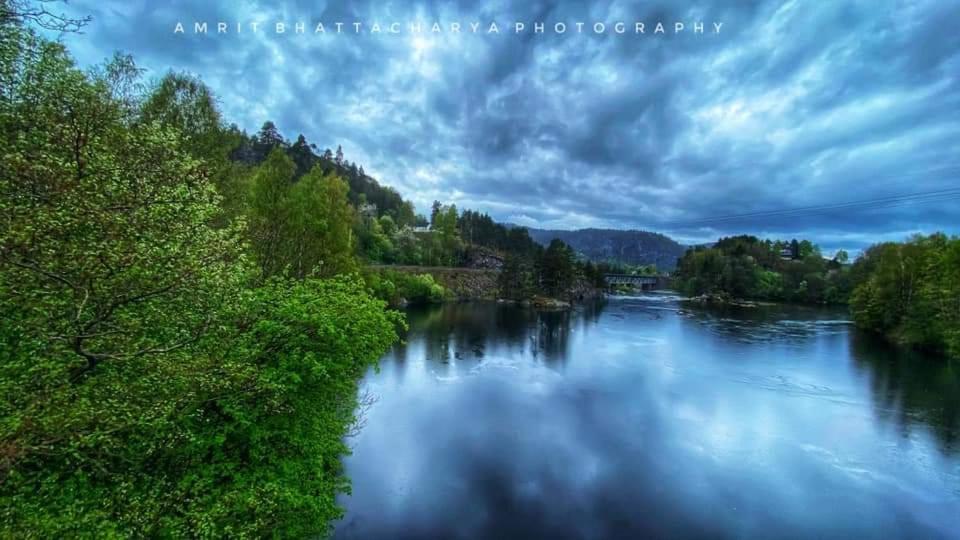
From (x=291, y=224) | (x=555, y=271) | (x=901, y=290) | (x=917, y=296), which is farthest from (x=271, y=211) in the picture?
(x=555, y=271)

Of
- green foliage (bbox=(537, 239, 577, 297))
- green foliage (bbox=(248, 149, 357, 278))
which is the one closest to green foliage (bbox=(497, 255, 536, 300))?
green foliage (bbox=(537, 239, 577, 297))

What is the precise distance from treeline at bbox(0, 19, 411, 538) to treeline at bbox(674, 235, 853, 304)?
A: 96.7m

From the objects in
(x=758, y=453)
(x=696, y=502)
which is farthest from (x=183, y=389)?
(x=758, y=453)

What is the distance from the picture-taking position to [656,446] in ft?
57.9

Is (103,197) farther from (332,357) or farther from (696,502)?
(696,502)

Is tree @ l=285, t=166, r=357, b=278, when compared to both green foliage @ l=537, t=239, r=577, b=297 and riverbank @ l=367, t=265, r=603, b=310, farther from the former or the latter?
green foliage @ l=537, t=239, r=577, b=297

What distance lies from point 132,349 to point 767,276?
357ft

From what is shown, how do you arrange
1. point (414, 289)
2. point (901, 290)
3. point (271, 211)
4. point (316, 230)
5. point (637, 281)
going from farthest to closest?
point (637, 281) → point (414, 289) → point (901, 290) → point (316, 230) → point (271, 211)

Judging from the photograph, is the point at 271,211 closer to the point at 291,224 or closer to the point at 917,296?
the point at 291,224

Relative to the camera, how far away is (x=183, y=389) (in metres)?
6.00

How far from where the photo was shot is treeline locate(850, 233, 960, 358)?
1312 inches

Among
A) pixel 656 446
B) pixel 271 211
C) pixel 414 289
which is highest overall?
pixel 271 211

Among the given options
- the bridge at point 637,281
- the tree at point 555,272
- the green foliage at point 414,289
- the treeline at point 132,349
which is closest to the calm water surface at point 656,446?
the treeline at point 132,349

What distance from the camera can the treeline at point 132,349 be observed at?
4.78 meters
